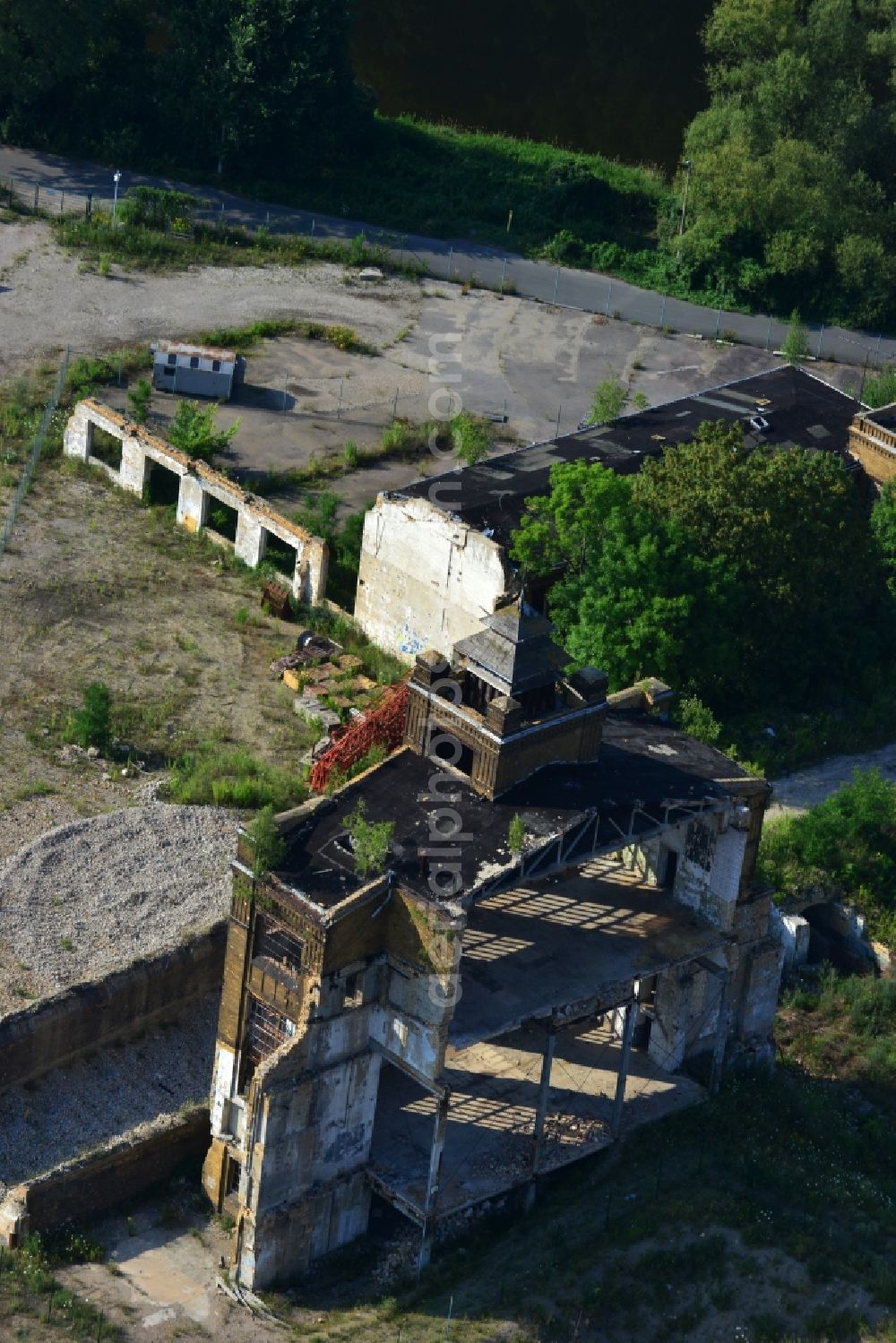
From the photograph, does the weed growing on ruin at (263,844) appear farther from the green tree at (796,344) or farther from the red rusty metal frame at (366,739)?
the green tree at (796,344)

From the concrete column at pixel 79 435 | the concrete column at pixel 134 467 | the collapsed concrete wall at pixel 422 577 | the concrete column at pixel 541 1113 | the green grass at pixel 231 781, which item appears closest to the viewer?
the concrete column at pixel 541 1113

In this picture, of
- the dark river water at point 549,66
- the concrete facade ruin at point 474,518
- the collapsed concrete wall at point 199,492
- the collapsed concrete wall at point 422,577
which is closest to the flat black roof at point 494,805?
the concrete facade ruin at point 474,518

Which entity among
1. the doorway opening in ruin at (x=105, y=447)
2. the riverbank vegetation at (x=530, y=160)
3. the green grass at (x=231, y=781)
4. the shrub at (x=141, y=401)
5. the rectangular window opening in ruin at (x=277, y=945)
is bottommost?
the green grass at (x=231, y=781)

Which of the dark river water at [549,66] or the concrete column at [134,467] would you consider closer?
the concrete column at [134,467]

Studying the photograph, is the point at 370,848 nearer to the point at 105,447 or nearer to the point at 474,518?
the point at 474,518

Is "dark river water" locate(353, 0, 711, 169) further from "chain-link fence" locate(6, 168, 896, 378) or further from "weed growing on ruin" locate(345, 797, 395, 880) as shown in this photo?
"weed growing on ruin" locate(345, 797, 395, 880)

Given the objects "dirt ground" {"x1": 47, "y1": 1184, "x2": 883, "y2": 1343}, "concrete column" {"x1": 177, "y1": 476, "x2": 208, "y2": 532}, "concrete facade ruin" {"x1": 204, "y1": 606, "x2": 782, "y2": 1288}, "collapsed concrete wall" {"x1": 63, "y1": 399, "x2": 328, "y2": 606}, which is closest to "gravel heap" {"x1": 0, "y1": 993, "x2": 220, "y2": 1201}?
"dirt ground" {"x1": 47, "y1": 1184, "x2": 883, "y2": 1343}

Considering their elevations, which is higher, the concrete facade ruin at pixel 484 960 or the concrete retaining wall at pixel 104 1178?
the concrete facade ruin at pixel 484 960

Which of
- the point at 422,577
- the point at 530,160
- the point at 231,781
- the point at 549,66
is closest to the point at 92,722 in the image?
the point at 231,781
